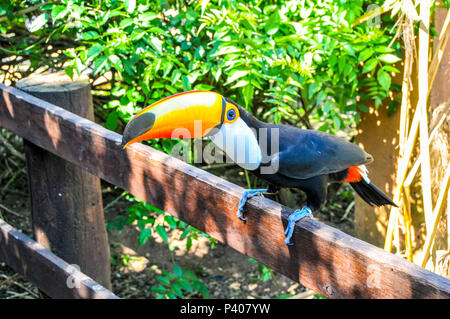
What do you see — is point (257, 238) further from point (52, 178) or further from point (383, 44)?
point (383, 44)

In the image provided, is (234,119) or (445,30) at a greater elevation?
(445,30)

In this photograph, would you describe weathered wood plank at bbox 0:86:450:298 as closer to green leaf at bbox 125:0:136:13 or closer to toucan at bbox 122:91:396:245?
toucan at bbox 122:91:396:245

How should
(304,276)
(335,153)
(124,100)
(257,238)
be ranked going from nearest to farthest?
1. (304,276)
2. (257,238)
3. (335,153)
4. (124,100)

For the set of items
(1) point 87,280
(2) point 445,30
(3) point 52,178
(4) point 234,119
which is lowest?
(1) point 87,280

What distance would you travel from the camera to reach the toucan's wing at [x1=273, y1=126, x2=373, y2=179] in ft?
7.30

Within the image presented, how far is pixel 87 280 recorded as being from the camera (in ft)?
7.70

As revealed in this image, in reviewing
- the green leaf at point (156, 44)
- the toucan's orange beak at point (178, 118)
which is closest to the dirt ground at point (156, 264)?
the green leaf at point (156, 44)

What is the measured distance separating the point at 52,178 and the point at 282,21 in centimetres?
143

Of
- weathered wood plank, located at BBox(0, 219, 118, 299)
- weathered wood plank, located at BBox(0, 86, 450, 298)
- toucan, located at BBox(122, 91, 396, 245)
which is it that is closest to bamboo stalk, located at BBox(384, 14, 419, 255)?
toucan, located at BBox(122, 91, 396, 245)

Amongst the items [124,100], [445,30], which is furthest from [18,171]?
[445,30]

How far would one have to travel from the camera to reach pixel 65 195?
254cm

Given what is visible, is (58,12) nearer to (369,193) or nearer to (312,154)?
(312,154)

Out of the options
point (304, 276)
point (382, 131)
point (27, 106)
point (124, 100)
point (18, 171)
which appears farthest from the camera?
point (18, 171)

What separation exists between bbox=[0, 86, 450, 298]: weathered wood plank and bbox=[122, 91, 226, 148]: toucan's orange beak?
129 millimetres
